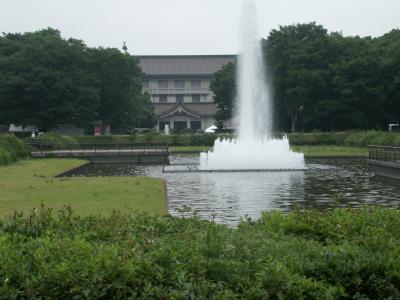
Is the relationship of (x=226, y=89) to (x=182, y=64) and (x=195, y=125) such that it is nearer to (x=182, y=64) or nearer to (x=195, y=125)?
(x=195, y=125)

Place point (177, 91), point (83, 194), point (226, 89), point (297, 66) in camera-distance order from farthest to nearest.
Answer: point (177, 91)
point (226, 89)
point (297, 66)
point (83, 194)

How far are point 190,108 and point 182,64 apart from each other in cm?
2329

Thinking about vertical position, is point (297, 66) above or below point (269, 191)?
above

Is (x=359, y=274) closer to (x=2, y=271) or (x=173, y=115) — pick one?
(x=2, y=271)

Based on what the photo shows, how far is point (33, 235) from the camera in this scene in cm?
773

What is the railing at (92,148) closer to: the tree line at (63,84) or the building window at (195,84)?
the tree line at (63,84)

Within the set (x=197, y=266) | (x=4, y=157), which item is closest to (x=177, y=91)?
(x=4, y=157)

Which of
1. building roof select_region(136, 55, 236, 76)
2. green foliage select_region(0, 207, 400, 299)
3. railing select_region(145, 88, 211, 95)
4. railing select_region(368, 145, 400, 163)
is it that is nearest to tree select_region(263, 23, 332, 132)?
railing select_region(368, 145, 400, 163)

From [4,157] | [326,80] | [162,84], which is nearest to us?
[4,157]

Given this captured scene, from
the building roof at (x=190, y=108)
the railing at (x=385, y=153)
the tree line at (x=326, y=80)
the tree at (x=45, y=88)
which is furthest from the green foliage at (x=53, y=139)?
the building roof at (x=190, y=108)

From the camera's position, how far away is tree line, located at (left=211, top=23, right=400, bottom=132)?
2518 inches

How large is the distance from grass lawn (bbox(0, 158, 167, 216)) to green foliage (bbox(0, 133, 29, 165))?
29.8 ft

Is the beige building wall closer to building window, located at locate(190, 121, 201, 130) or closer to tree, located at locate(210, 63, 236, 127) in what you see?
building window, located at locate(190, 121, 201, 130)

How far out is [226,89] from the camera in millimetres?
76625
